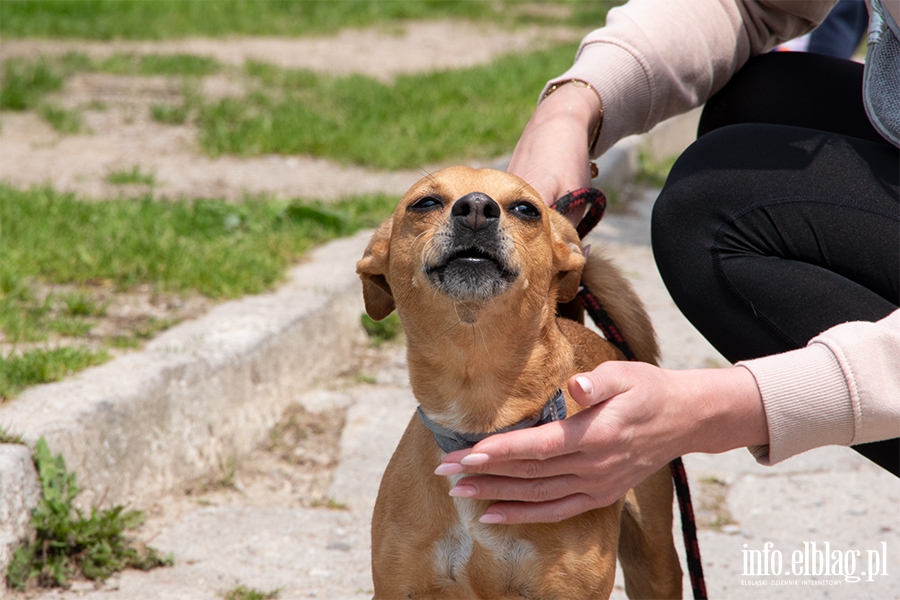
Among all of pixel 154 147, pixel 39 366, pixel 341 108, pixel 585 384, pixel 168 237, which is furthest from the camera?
pixel 341 108

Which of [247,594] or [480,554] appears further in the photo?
[247,594]

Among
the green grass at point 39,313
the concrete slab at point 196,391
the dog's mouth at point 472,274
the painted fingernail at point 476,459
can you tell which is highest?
the dog's mouth at point 472,274

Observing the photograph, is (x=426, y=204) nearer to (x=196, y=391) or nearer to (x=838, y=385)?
(x=838, y=385)

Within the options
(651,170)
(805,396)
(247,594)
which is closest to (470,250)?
(805,396)

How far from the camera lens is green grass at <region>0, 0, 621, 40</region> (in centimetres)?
874

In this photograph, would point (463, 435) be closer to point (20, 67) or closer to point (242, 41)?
point (20, 67)

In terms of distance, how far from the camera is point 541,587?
2.00 m

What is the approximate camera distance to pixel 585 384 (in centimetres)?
166

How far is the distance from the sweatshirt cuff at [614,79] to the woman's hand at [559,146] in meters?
0.04

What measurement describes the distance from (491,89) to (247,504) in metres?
5.13

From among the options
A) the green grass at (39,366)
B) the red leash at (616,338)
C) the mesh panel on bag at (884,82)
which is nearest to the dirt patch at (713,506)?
the red leash at (616,338)

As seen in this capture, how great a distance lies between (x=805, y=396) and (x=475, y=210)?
2.28 feet

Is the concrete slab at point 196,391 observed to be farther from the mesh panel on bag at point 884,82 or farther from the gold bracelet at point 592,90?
the mesh panel on bag at point 884,82

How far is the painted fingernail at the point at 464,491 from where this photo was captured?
1.85 meters
